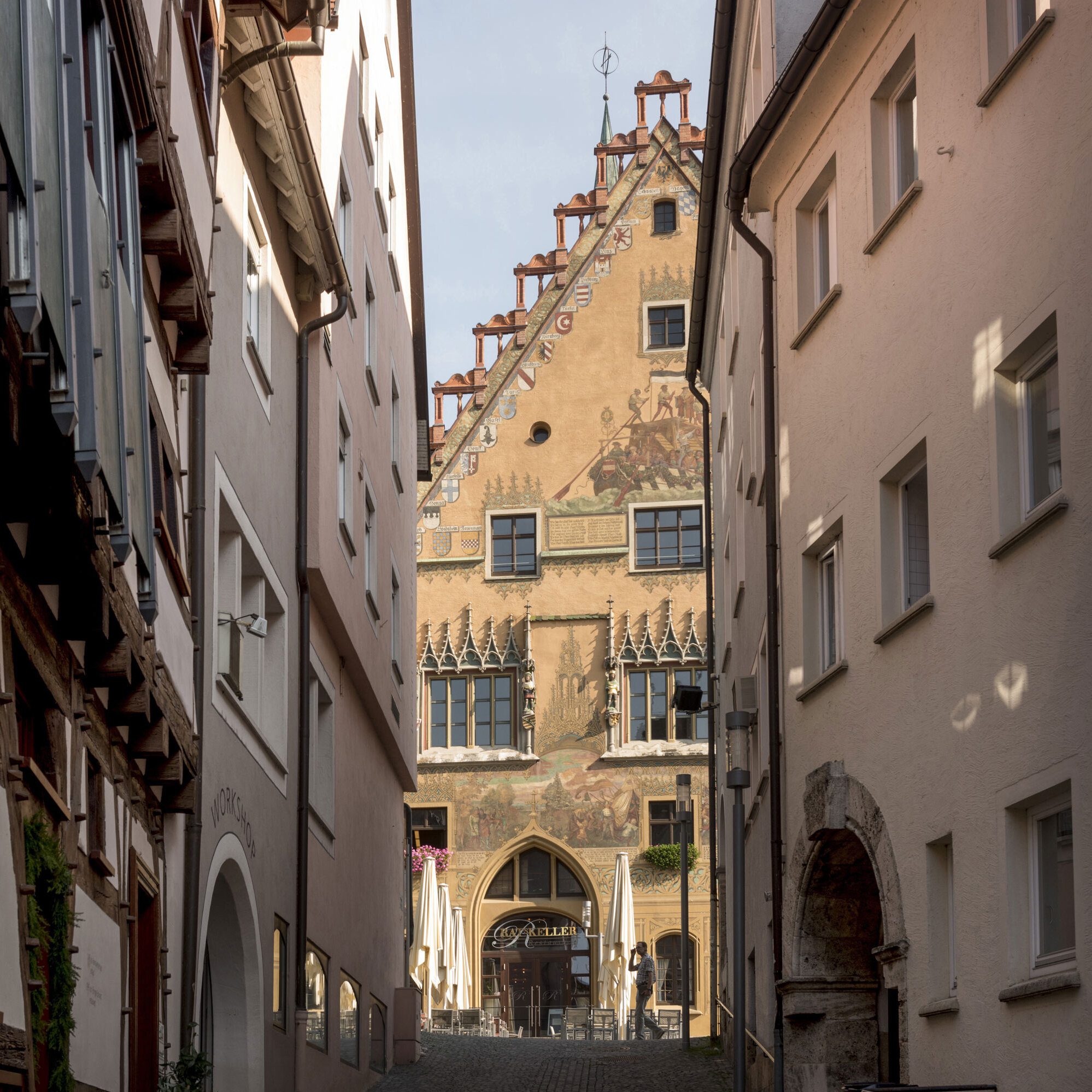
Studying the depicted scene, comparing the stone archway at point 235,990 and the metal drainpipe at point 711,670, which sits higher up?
the metal drainpipe at point 711,670

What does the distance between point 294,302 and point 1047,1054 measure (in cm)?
1053

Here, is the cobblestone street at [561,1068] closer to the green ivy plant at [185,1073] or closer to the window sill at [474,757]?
the green ivy plant at [185,1073]

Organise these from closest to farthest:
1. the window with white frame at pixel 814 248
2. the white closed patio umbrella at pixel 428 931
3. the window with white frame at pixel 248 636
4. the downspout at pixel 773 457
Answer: the window with white frame at pixel 248 636, the downspout at pixel 773 457, the window with white frame at pixel 814 248, the white closed patio umbrella at pixel 428 931

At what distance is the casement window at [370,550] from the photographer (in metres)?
20.7

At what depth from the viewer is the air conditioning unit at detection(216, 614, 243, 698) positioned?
42.1 ft

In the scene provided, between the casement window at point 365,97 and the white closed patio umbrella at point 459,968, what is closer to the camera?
the casement window at point 365,97

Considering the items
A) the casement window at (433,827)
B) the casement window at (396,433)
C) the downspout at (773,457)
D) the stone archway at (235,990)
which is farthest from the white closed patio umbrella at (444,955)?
the stone archway at (235,990)

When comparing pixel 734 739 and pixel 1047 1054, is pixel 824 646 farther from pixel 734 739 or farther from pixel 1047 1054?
pixel 1047 1054

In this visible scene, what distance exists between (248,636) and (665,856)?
71.2 feet

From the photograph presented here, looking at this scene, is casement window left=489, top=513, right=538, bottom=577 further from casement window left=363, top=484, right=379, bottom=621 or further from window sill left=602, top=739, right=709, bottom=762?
casement window left=363, top=484, right=379, bottom=621

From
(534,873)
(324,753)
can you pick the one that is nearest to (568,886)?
(534,873)

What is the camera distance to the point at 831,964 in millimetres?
13148

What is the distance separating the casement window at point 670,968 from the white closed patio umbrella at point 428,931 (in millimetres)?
5381

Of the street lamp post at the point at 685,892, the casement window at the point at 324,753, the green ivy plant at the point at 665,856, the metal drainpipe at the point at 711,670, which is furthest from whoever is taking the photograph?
the green ivy plant at the point at 665,856
